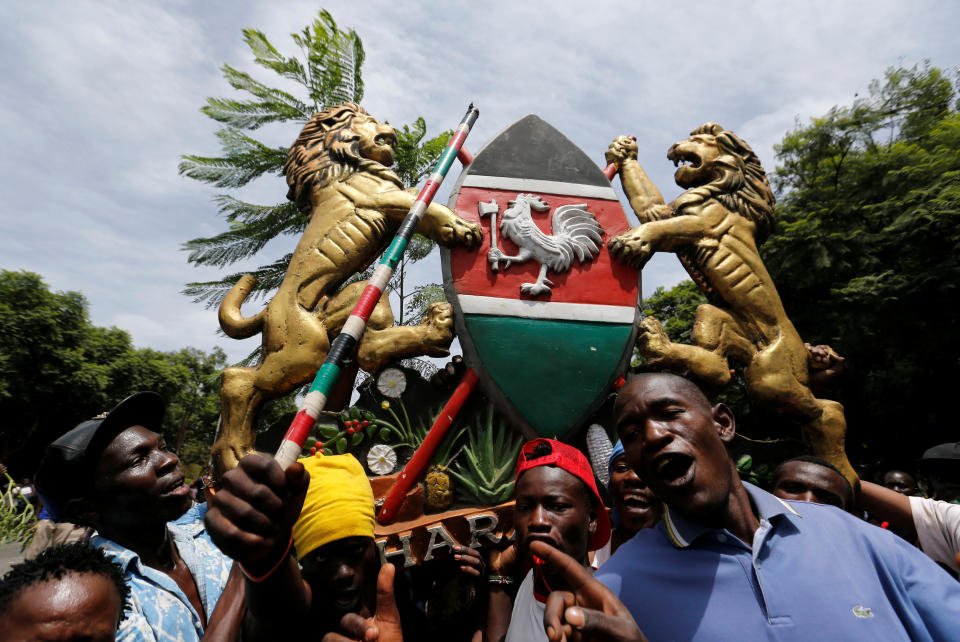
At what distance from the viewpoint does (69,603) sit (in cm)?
124

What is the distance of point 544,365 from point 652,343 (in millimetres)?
904

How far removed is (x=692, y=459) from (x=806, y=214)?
432 inches

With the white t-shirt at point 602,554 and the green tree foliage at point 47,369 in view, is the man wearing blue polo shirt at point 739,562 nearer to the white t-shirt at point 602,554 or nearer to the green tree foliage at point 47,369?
the white t-shirt at point 602,554

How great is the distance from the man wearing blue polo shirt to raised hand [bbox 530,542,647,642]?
249 millimetres

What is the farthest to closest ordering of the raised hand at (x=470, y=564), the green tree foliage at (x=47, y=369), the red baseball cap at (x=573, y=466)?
the green tree foliage at (x=47, y=369), the raised hand at (x=470, y=564), the red baseball cap at (x=573, y=466)

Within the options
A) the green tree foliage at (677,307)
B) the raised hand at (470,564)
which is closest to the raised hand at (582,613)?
the raised hand at (470,564)

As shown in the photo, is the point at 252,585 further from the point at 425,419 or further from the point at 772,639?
the point at 425,419

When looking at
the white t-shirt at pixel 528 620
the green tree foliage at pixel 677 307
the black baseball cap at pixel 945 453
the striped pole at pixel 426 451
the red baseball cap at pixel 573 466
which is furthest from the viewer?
the green tree foliage at pixel 677 307

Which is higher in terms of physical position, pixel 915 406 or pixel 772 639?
pixel 915 406

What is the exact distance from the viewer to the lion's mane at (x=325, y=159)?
15.3 ft

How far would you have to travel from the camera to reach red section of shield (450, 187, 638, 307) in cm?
424

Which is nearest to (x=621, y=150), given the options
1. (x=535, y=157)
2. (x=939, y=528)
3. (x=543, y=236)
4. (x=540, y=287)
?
(x=535, y=157)

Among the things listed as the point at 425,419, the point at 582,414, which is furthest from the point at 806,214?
the point at 425,419

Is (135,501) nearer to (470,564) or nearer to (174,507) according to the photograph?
(174,507)
